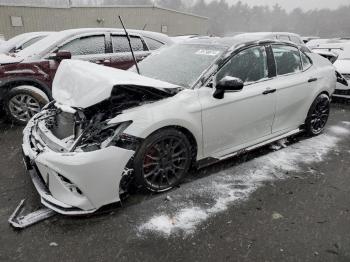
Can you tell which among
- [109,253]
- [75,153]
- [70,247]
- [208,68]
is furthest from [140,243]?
[208,68]

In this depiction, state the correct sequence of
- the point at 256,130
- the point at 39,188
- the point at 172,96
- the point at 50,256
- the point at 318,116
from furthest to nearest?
the point at 318,116
the point at 256,130
the point at 172,96
the point at 39,188
the point at 50,256

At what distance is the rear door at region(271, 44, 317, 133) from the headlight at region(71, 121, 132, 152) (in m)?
Answer: 2.27

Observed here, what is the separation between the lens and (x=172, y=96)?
3352 mm

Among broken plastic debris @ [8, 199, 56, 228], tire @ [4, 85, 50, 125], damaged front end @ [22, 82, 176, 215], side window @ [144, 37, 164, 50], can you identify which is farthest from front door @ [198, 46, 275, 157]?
tire @ [4, 85, 50, 125]

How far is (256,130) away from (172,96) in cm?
135

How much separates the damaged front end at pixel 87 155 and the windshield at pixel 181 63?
0.53 meters

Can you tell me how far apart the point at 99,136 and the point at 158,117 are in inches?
23.7

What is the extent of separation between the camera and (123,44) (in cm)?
656

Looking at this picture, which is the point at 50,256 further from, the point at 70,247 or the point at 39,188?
the point at 39,188

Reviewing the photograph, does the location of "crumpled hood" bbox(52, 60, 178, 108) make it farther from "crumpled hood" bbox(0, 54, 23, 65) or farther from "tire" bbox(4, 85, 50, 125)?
"crumpled hood" bbox(0, 54, 23, 65)

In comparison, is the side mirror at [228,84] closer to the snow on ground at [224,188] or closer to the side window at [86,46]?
the snow on ground at [224,188]

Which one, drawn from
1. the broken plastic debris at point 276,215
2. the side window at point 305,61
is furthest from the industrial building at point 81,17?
the broken plastic debris at point 276,215

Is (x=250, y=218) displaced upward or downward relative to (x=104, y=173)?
downward

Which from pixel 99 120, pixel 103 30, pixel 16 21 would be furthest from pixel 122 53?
pixel 16 21
